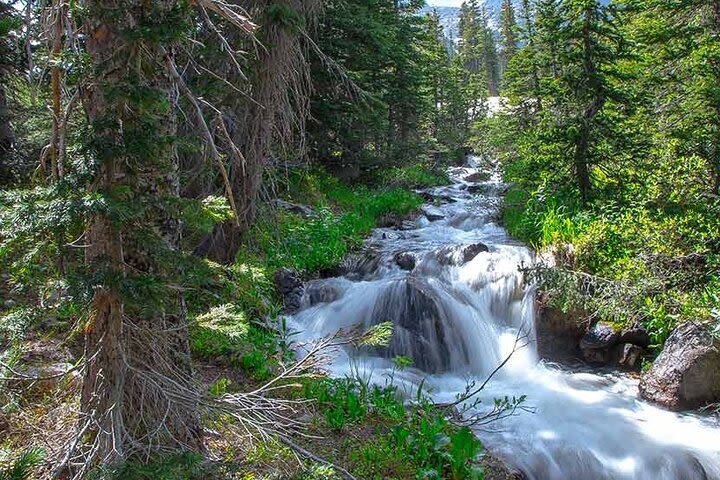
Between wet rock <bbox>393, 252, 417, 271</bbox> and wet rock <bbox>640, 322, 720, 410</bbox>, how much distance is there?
471 centimetres

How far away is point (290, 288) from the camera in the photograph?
28.4ft

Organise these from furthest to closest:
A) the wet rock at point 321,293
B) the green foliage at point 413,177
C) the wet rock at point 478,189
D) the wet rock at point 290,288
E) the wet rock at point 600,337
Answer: the wet rock at point 478,189, the green foliage at point 413,177, the wet rock at point 321,293, the wet rock at point 290,288, the wet rock at point 600,337

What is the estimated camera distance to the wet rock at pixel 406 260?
10.0 meters

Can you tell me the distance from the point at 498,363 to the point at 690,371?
8.27 ft

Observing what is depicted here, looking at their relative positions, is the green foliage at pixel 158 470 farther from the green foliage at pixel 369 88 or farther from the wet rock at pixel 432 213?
the wet rock at pixel 432 213

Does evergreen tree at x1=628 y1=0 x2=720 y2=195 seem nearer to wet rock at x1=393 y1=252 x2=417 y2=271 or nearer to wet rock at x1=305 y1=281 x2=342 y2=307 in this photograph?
wet rock at x1=393 y1=252 x2=417 y2=271

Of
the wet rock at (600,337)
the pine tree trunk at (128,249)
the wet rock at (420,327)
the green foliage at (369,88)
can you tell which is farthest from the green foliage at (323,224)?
the wet rock at (600,337)

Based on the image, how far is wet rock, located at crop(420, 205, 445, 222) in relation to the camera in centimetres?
1511

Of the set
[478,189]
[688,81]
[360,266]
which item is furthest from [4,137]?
[478,189]

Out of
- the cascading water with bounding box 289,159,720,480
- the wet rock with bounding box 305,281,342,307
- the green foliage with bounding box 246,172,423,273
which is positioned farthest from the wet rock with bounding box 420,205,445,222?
the wet rock with bounding box 305,281,342,307

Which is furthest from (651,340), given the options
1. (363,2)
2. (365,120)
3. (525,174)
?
(363,2)

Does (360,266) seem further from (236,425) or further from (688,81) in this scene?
(236,425)

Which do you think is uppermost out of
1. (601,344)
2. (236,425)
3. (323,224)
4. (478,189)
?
(478,189)

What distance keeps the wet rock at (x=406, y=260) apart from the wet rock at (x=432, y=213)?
4.87 meters
